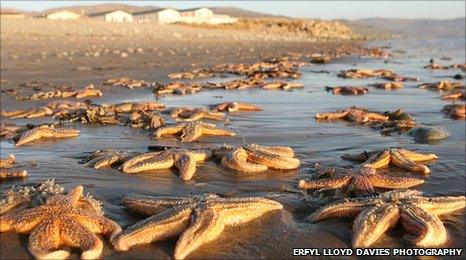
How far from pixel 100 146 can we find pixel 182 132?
113 cm

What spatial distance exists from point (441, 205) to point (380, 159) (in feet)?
4.86

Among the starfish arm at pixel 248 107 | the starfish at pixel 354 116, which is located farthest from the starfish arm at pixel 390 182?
the starfish arm at pixel 248 107

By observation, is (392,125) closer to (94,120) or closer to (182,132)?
(182,132)

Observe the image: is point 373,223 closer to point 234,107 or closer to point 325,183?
point 325,183

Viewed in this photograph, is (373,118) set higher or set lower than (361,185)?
lower

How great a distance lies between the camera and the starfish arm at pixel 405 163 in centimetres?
580

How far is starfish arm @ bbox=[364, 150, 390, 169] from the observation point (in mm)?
5786

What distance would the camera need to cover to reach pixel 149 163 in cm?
563

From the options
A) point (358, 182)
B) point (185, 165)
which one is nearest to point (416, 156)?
point (358, 182)

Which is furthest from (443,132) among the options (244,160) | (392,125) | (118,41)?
(118,41)

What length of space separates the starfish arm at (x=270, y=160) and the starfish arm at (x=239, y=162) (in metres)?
0.06

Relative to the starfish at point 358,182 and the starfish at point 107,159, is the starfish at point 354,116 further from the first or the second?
the starfish at point 107,159

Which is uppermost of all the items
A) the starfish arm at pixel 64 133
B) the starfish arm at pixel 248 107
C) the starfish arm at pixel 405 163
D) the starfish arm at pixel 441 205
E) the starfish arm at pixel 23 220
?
the starfish arm at pixel 23 220

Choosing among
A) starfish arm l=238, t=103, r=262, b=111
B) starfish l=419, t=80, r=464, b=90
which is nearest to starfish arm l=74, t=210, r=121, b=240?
starfish arm l=238, t=103, r=262, b=111
